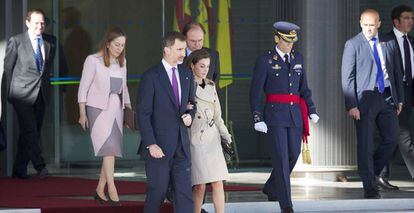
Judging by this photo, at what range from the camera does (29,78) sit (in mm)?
14273

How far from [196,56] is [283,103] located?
1.19 m

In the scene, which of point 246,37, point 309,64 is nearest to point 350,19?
point 309,64

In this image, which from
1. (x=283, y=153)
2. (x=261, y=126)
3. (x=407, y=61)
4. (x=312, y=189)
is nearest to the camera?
(x=261, y=126)

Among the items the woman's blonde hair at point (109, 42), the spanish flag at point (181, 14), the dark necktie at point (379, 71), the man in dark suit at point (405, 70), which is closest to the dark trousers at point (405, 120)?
the man in dark suit at point (405, 70)

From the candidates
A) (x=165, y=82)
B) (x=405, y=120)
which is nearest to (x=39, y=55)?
(x=165, y=82)

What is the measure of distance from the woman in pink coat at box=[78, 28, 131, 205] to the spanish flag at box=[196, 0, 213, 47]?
4109 mm

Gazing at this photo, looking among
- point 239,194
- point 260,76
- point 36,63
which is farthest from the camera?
point 36,63

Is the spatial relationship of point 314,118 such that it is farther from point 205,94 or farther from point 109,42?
point 109,42

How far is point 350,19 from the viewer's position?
1457 cm

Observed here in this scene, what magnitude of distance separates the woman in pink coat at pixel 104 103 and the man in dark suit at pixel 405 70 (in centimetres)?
341

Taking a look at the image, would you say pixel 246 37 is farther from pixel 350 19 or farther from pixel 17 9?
pixel 17 9

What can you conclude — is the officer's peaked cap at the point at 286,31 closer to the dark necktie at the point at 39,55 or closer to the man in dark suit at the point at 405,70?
the man in dark suit at the point at 405,70

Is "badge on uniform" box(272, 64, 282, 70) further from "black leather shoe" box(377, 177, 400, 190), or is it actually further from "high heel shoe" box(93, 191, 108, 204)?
"black leather shoe" box(377, 177, 400, 190)

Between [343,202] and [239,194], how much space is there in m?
1.21
